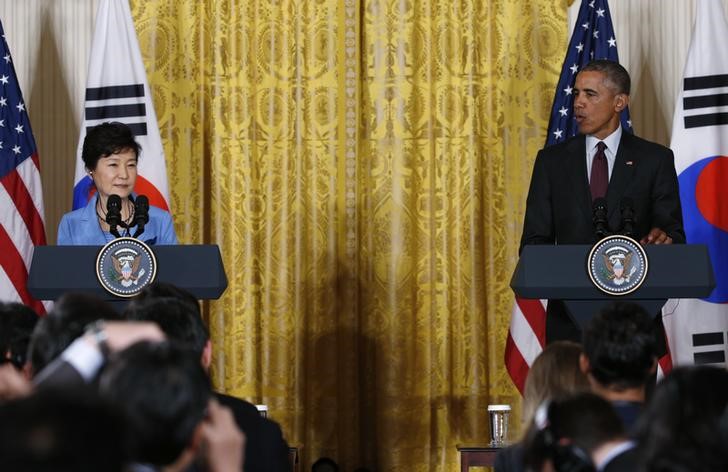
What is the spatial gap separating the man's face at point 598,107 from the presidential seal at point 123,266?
216 cm

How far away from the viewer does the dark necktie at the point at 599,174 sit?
5297mm

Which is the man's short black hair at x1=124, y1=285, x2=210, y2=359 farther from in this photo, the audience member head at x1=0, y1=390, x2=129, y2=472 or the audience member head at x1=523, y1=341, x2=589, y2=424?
the audience member head at x1=0, y1=390, x2=129, y2=472

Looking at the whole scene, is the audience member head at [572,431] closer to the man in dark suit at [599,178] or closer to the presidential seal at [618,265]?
the presidential seal at [618,265]

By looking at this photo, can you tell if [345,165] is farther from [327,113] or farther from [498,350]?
[498,350]

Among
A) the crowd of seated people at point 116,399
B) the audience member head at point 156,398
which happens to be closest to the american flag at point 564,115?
the crowd of seated people at point 116,399

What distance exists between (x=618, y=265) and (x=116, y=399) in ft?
9.80

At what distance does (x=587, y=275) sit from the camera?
4.32m

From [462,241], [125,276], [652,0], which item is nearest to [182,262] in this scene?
[125,276]

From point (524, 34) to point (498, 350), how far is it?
6.45 feet

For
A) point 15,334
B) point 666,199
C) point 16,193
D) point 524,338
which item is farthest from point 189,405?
point 16,193

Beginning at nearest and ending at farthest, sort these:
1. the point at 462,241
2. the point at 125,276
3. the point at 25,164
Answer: the point at 125,276 < the point at 25,164 < the point at 462,241

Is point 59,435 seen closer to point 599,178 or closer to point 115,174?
point 115,174

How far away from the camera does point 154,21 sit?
24.5 ft

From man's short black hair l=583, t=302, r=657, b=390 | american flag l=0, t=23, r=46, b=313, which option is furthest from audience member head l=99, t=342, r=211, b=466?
american flag l=0, t=23, r=46, b=313
